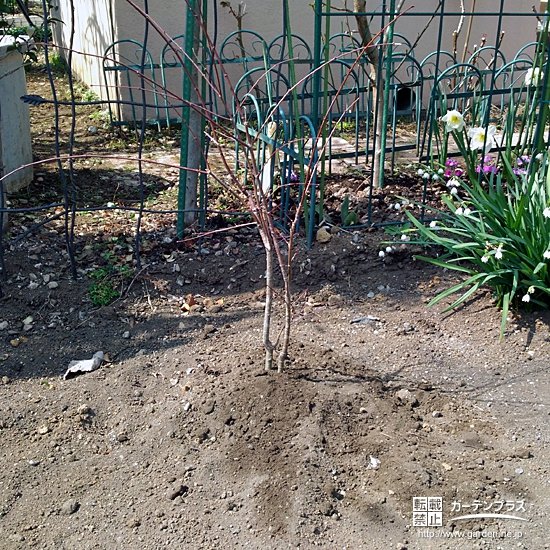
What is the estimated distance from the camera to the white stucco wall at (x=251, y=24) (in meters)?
6.45

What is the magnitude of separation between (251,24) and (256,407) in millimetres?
5649

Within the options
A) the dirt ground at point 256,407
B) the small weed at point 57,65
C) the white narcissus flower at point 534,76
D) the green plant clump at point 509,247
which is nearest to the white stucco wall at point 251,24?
the small weed at point 57,65

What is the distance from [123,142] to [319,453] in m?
4.52

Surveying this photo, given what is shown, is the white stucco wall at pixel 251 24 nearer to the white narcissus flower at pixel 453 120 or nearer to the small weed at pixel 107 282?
the white narcissus flower at pixel 453 120

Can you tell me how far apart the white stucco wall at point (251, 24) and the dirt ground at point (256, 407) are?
11.4ft

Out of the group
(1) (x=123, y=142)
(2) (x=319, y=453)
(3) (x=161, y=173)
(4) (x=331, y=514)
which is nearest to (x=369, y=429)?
(2) (x=319, y=453)

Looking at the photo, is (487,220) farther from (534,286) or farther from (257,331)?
(257,331)

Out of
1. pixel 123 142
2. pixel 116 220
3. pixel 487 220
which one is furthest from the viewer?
pixel 123 142

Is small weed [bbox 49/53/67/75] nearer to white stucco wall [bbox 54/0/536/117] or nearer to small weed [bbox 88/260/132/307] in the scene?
white stucco wall [bbox 54/0/536/117]

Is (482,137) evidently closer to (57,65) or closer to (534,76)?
(534,76)

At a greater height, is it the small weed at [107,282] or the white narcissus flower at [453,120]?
the white narcissus flower at [453,120]

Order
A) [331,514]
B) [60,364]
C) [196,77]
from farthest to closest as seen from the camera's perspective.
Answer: [196,77] → [60,364] → [331,514]

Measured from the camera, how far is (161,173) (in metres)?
5.00

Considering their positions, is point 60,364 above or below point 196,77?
below
